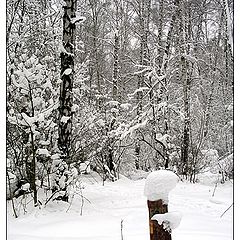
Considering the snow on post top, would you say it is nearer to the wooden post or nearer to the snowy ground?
the wooden post

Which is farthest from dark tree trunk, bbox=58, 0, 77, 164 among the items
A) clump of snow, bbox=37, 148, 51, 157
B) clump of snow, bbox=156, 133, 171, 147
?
clump of snow, bbox=156, 133, 171, 147

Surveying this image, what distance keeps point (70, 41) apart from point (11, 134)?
172 centimetres

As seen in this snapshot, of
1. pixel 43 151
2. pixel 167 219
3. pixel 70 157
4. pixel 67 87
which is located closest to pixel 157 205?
pixel 167 219

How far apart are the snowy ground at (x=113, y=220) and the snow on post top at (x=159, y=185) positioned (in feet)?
6.16

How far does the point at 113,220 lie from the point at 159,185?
2.76 metres

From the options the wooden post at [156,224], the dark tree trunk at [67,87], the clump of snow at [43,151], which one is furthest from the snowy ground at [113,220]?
the wooden post at [156,224]

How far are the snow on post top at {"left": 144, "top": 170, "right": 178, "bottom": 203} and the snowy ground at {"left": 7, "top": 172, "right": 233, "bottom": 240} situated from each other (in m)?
1.88

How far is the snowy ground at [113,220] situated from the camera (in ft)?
12.5

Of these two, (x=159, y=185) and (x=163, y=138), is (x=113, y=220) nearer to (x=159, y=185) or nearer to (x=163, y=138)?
(x=159, y=185)

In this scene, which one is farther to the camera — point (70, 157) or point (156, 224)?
point (70, 157)

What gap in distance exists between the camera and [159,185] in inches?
75.7

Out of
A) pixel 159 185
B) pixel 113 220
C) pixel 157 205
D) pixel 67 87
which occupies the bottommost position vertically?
pixel 113 220

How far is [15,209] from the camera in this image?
193 inches

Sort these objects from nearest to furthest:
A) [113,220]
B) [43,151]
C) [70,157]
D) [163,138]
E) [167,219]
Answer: [167,219] < [113,220] < [43,151] < [70,157] < [163,138]
